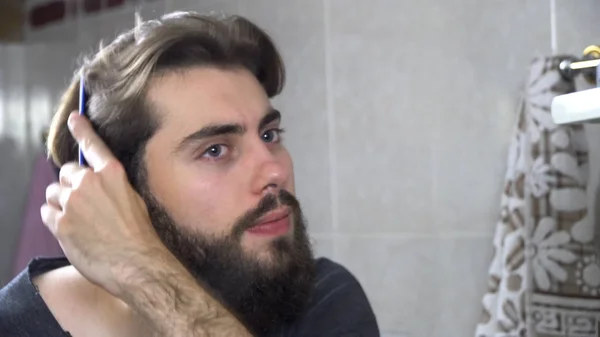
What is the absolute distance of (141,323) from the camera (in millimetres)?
974

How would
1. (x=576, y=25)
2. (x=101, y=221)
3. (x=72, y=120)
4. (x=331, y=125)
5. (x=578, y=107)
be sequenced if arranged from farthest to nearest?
(x=331, y=125) → (x=576, y=25) → (x=72, y=120) → (x=101, y=221) → (x=578, y=107)

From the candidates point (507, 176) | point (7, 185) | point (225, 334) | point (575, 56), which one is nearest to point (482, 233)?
point (507, 176)

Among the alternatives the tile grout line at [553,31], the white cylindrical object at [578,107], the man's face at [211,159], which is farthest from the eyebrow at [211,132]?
the tile grout line at [553,31]

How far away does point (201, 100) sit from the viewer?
982 mm

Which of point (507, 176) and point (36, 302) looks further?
point (507, 176)

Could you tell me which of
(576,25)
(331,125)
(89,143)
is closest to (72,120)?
(89,143)

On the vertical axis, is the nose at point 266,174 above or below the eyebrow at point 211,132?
below

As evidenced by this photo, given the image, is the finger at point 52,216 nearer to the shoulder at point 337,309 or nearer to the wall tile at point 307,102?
the shoulder at point 337,309

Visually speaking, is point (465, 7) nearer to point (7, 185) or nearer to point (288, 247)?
point (288, 247)

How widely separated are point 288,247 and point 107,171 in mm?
255

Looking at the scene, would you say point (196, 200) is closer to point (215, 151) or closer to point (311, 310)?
point (215, 151)

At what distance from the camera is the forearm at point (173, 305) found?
84cm

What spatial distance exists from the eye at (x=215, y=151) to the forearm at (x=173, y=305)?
16 cm

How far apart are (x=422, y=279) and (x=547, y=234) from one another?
28cm
